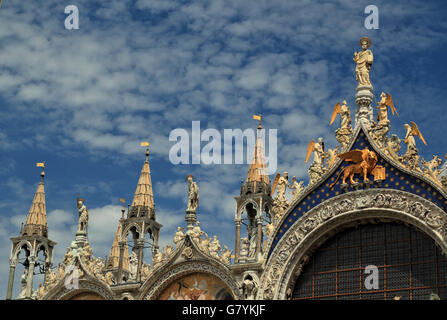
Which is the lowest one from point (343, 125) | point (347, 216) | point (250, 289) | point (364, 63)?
point (250, 289)

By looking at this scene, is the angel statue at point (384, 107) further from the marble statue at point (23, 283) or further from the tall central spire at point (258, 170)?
the marble statue at point (23, 283)

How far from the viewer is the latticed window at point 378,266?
110ft

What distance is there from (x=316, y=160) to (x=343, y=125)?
1680 mm

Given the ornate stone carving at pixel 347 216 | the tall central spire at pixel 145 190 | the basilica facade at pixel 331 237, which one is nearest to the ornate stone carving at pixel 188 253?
the basilica facade at pixel 331 237

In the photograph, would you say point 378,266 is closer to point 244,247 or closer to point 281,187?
point 281,187

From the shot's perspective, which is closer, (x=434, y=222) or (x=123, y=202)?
(x=434, y=222)

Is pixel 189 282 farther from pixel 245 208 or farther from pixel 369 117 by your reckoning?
pixel 369 117

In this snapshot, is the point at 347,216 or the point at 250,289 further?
the point at 250,289

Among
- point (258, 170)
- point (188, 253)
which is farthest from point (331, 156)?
point (188, 253)

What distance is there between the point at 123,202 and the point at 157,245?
36.2ft

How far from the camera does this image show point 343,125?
120 feet

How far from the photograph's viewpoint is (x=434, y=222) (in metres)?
33.2
